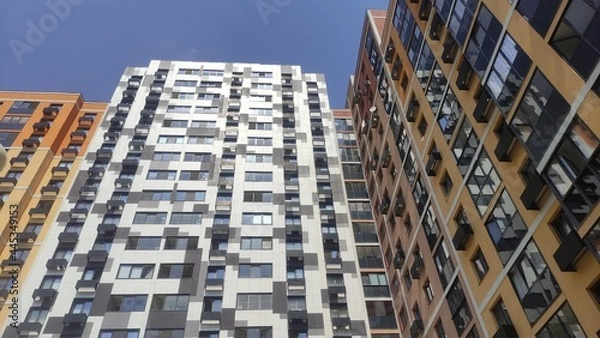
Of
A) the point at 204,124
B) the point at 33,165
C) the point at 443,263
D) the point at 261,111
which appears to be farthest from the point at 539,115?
the point at 33,165

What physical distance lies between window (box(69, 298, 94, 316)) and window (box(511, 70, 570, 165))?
1277 inches

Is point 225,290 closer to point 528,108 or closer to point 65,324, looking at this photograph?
point 65,324

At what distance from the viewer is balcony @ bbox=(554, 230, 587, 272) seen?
55.0ft

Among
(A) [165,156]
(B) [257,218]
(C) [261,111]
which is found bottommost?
(B) [257,218]

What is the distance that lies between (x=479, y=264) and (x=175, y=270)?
24012 millimetres

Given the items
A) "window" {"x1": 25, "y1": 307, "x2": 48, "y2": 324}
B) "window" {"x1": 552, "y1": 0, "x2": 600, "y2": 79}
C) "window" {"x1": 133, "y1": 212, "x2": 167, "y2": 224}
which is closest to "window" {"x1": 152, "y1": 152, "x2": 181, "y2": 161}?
"window" {"x1": 133, "y1": 212, "x2": 167, "y2": 224}

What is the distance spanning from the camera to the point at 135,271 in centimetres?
3591

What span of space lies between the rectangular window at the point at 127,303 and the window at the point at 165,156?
16546 mm

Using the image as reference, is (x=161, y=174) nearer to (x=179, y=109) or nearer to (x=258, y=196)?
(x=258, y=196)

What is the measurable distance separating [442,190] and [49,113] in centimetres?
4728

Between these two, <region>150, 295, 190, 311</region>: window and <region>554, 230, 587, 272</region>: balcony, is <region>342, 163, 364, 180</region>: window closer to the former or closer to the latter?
<region>150, 295, 190, 311</region>: window

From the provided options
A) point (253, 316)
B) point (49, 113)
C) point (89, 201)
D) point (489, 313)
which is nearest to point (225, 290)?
point (253, 316)

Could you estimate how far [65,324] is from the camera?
106 feet

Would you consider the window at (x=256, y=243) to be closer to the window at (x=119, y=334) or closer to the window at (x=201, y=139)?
the window at (x=119, y=334)
